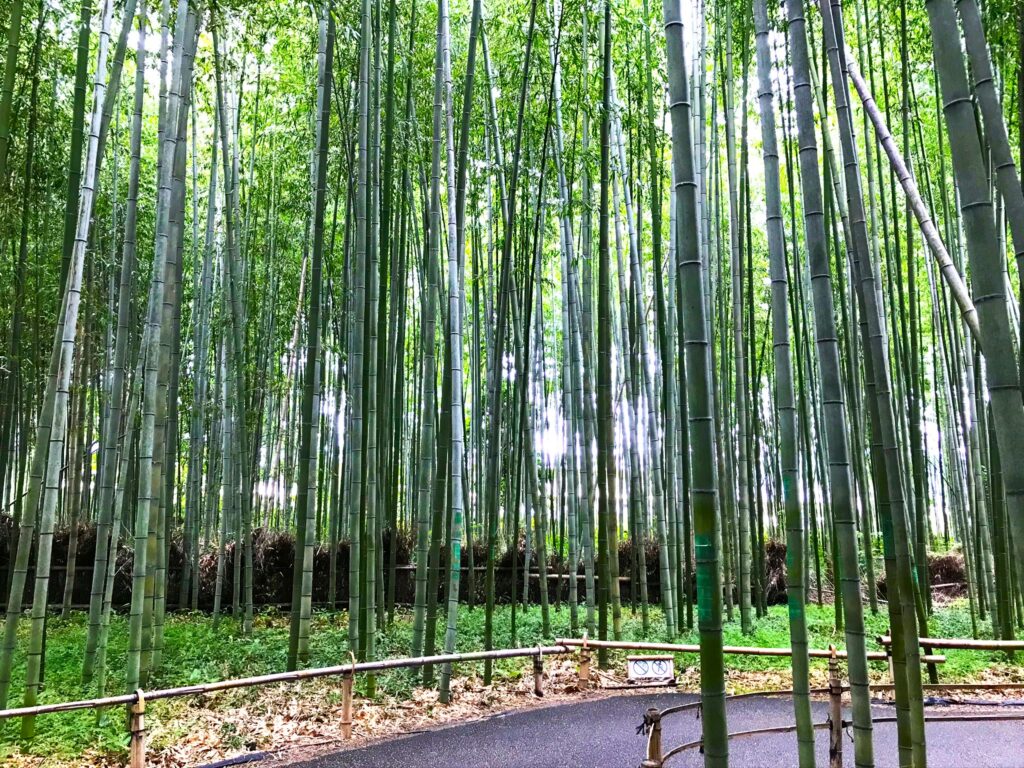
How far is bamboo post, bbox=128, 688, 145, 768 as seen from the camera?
303 centimetres

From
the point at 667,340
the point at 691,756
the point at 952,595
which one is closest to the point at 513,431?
the point at 667,340

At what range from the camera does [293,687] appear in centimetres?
441

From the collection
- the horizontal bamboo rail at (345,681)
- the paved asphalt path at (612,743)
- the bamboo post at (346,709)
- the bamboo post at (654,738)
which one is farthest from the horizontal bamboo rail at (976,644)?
the bamboo post at (346,709)

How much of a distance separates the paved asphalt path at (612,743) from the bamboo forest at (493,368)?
0.03 metres

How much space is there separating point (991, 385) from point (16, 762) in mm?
3891

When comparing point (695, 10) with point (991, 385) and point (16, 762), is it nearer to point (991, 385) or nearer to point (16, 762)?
point (991, 385)

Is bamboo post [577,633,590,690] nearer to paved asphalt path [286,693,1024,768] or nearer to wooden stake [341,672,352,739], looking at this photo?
paved asphalt path [286,693,1024,768]

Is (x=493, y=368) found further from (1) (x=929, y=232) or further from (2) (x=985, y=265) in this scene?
(2) (x=985, y=265)

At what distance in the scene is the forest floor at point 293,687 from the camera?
11.4 feet

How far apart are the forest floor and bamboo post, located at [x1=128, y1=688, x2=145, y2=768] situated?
26 cm

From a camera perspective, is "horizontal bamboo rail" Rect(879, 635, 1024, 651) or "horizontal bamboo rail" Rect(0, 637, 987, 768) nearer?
"horizontal bamboo rail" Rect(0, 637, 987, 768)

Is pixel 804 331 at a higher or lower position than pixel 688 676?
higher

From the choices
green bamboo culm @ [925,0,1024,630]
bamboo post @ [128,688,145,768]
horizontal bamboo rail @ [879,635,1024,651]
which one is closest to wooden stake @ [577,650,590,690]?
horizontal bamboo rail @ [879,635,1024,651]

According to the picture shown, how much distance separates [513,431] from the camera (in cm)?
639
